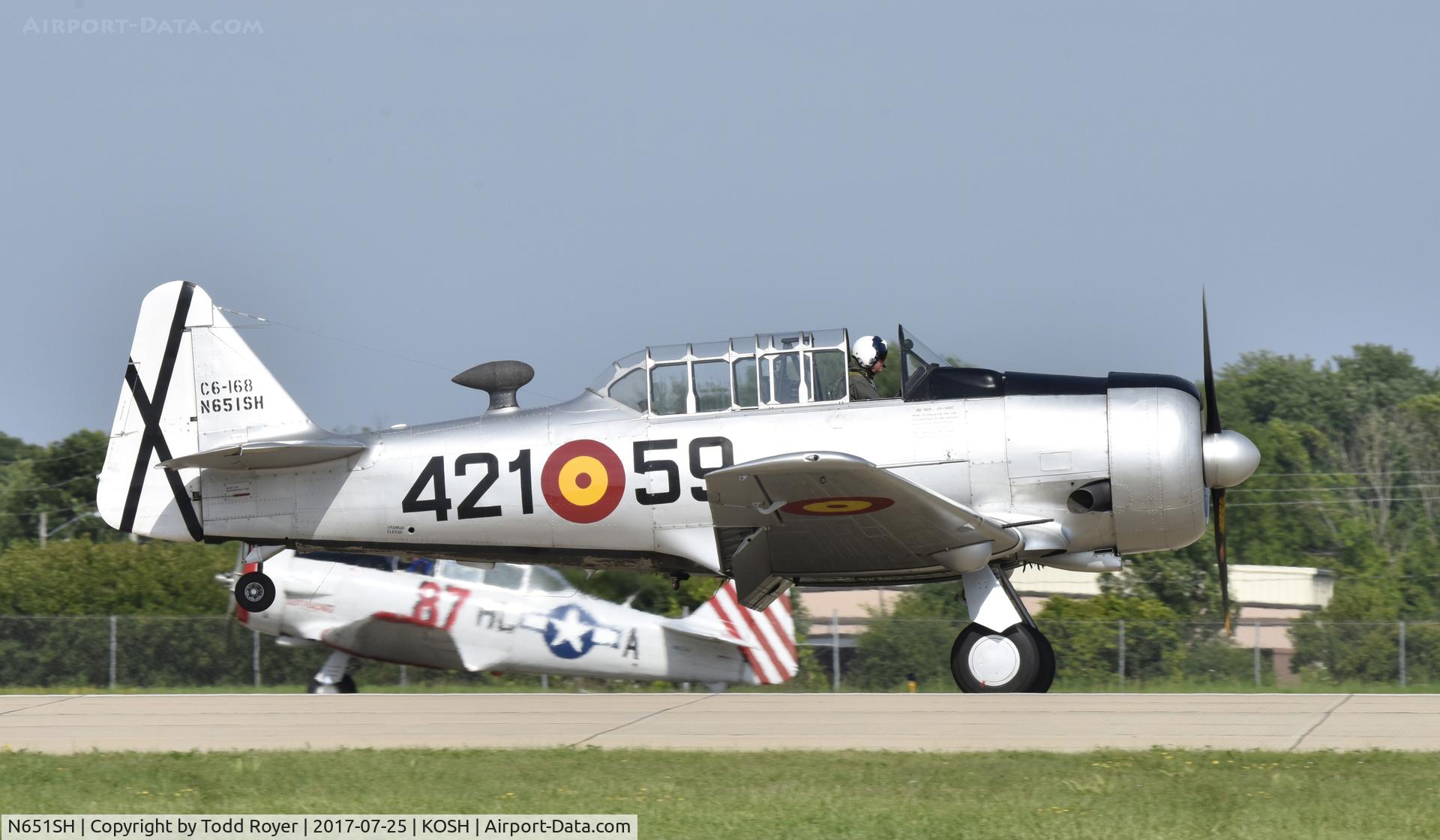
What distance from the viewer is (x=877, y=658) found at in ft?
79.9

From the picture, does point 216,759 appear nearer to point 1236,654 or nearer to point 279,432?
point 279,432

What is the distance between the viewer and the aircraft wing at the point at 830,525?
11.6 meters

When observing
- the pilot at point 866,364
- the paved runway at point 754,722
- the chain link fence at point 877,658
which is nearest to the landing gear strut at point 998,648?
the paved runway at point 754,722

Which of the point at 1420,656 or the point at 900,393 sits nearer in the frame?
the point at 900,393

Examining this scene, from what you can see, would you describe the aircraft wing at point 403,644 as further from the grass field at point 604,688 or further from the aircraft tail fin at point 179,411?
the aircraft tail fin at point 179,411

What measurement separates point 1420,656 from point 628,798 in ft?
61.4

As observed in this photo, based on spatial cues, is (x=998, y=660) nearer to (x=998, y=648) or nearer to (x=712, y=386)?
(x=998, y=648)

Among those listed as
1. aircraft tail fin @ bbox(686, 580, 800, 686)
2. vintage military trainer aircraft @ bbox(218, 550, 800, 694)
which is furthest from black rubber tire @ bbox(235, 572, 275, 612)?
aircraft tail fin @ bbox(686, 580, 800, 686)

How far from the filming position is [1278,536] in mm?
50750

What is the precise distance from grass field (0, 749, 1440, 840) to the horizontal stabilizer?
397 cm

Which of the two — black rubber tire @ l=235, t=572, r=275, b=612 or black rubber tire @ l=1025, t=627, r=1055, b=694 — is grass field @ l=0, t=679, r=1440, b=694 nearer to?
black rubber tire @ l=235, t=572, r=275, b=612

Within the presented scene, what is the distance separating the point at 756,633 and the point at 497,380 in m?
7.91

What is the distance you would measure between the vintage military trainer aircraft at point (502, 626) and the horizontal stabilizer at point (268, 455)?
703cm

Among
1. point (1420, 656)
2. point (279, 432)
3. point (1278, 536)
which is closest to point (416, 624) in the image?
point (279, 432)
